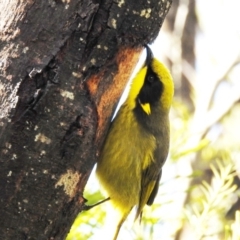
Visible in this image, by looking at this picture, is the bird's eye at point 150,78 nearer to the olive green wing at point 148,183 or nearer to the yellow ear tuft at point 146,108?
the yellow ear tuft at point 146,108

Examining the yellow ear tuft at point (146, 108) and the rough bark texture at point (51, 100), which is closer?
the rough bark texture at point (51, 100)

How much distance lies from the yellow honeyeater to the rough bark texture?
0.75m

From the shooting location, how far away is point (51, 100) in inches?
68.1

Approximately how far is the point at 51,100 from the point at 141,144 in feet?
3.44

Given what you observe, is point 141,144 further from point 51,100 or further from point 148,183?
point 51,100

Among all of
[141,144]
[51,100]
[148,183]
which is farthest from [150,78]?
[51,100]

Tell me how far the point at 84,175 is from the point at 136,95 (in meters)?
0.91

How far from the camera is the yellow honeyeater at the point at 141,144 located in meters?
2.66

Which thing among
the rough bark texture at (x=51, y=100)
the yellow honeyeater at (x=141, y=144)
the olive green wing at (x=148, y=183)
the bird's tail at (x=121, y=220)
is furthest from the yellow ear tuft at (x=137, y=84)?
the rough bark texture at (x=51, y=100)

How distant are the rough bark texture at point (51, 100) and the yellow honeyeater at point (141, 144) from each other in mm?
747

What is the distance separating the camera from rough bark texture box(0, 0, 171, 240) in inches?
66.2

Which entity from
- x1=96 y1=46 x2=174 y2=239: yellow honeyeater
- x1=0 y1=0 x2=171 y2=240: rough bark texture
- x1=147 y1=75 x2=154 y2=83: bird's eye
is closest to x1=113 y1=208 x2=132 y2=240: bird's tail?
x1=96 y1=46 x2=174 y2=239: yellow honeyeater

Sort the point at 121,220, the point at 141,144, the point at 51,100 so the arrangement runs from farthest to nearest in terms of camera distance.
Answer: the point at 121,220 < the point at 141,144 < the point at 51,100

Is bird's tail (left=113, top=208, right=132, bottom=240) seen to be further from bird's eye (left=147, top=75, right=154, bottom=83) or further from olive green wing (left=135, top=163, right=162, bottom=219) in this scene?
bird's eye (left=147, top=75, right=154, bottom=83)
